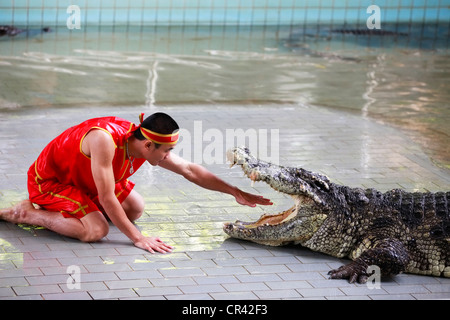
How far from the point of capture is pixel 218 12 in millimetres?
13695

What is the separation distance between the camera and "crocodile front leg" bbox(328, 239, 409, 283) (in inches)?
173

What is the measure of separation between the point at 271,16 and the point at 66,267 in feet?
33.2

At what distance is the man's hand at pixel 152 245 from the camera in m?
4.69

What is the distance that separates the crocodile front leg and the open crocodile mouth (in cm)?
38

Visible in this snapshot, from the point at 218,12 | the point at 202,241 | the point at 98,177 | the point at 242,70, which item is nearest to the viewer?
the point at 98,177

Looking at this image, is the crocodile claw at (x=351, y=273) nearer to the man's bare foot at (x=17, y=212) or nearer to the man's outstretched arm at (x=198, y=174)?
the man's outstretched arm at (x=198, y=174)

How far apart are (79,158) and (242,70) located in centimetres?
615

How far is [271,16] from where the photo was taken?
45.4 ft

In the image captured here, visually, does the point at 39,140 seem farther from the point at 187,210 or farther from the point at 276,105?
the point at 276,105
